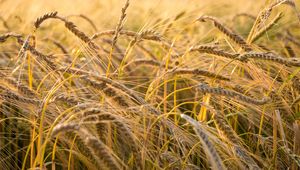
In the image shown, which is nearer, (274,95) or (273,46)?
(274,95)

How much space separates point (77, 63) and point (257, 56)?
1.05 m

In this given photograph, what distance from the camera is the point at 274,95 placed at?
2328mm

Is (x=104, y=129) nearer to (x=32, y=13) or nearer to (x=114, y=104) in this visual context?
(x=114, y=104)

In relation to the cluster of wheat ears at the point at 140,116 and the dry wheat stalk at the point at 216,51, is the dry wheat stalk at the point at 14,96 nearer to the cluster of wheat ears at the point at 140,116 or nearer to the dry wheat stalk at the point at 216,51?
the cluster of wheat ears at the point at 140,116

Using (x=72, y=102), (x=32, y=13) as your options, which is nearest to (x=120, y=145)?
(x=72, y=102)

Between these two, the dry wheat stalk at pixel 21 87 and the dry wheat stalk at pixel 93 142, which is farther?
the dry wheat stalk at pixel 21 87

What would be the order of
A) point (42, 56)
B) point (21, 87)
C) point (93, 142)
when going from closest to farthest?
point (93, 142), point (21, 87), point (42, 56)

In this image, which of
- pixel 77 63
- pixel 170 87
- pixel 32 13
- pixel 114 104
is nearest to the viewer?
pixel 114 104

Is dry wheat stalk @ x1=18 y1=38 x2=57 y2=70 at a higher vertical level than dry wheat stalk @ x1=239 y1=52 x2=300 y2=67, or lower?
higher

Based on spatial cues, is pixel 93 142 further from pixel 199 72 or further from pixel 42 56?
pixel 42 56

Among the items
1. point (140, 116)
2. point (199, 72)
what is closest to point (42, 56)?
point (140, 116)

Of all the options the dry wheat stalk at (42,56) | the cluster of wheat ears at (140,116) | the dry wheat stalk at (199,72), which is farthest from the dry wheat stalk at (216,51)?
the dry wheat stalk at (42,56)

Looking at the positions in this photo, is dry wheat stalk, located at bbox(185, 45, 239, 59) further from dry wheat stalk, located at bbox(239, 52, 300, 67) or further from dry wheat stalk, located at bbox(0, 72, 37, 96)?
dry wheat stalk, located at bbox(0, 72, 37, 96)

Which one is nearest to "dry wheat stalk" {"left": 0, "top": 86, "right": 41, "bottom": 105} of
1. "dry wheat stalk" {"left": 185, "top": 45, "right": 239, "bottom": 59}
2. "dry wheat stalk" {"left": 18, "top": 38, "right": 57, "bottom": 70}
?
"dry wheat stalk" {"left": 18, "top": 38, "right": 57, "bottom": 70}
